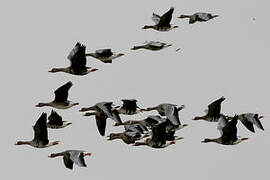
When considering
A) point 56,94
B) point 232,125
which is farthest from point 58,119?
point 232,125

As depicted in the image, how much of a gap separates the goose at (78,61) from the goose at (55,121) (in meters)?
2.94

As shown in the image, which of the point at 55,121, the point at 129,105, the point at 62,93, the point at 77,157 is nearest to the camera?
the point at 77,157

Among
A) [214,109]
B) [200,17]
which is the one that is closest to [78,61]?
[214,109]

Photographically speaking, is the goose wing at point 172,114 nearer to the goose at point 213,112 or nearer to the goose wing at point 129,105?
the goose at point 213,112

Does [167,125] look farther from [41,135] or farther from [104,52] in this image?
[41,135]

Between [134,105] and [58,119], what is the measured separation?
378cm

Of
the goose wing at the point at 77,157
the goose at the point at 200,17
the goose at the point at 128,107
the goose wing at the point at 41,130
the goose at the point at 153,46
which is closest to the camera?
the goose wing at the point at 77,157

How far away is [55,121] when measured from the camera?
155 ft

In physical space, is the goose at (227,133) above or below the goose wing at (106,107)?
below

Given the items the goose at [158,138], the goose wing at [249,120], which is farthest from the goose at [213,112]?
the goose at [158,138]

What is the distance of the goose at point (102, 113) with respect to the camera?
145 ft

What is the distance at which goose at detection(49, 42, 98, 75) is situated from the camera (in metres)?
43.9

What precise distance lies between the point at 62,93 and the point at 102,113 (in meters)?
2.15

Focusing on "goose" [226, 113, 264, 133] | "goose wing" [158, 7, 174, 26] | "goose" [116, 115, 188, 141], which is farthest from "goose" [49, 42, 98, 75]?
"goose" [226, 113, 264, 133]
